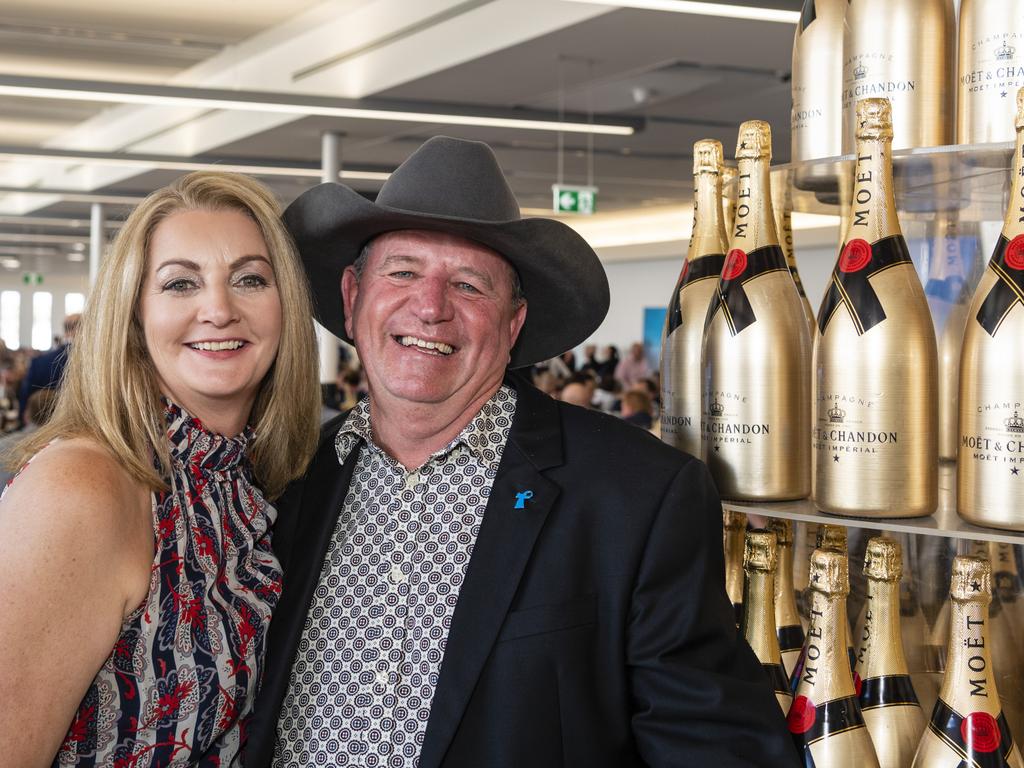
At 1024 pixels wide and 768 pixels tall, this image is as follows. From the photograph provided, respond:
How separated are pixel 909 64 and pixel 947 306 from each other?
385 millimetres

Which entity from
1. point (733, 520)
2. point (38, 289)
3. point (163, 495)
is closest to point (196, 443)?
point (163, 495)

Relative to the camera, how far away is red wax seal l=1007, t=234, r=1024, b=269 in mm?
1347

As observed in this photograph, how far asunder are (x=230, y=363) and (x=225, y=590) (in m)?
0.36

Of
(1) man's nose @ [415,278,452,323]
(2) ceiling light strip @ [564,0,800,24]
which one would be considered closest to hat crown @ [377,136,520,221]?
(1) man's nose @ [415,278,452,323]

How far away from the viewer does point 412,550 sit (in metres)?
1.78

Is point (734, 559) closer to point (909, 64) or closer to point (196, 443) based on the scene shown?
point (909, 64)

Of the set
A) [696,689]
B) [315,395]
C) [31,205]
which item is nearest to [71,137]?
[31,205]

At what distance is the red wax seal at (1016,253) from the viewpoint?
4.42 feet

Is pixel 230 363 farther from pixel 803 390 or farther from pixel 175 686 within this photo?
pixel 803 390

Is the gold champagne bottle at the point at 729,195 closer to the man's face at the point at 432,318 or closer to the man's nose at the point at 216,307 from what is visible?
the man's face at the point at 432,318

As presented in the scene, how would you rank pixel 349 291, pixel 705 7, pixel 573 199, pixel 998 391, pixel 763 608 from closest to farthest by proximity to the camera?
pixel 998 391, pixel 763 608, pixel 349 291, pixel 705 7, pixel 573 199

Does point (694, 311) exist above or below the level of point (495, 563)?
above

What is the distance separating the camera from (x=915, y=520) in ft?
4.52

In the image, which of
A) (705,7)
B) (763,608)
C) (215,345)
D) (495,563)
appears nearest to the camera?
(763,608)
